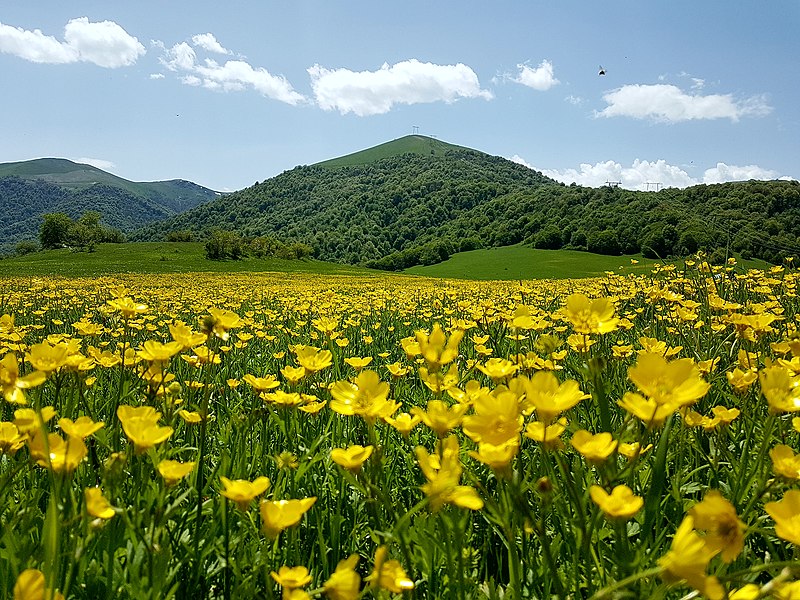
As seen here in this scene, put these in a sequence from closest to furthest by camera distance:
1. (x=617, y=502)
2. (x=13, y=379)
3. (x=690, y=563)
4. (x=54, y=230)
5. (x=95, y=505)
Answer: (x=690, y=563), (x=617, y=502), (x=95, y=505), (x=13, y=379), (x=54, y=230)

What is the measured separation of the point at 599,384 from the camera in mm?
1181

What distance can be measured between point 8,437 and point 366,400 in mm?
897

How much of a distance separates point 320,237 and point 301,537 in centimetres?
12651

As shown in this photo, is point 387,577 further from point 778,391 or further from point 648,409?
point 778,391

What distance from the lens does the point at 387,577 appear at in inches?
32.4

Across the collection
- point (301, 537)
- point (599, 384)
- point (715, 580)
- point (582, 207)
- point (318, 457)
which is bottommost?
point (301, 537)

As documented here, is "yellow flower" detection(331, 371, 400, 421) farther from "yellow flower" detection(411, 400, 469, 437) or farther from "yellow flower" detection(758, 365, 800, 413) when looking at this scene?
"yellow flower" detection(758, 365, 800, 413)

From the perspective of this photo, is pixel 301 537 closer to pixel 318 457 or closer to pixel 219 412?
pixel 318 457

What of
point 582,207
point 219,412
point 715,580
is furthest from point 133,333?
point 582,207

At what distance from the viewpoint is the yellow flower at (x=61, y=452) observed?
→ 1054mm

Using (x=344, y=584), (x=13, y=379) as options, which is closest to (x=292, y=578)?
(x=344, y=584)

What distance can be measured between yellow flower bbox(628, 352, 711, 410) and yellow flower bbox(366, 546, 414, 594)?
55 centimetres

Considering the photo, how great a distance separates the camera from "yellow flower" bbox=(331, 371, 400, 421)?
1.28 meters

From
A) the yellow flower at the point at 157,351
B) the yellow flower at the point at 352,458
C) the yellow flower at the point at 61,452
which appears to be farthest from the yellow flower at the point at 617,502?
the yellow flower at the point at 157,351
